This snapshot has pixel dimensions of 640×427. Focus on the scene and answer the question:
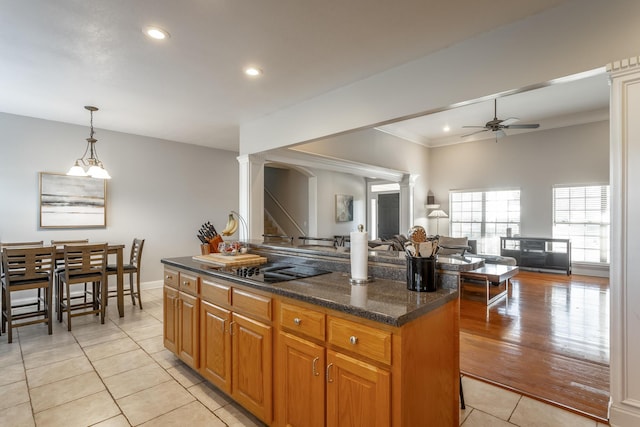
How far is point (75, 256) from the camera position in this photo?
12.2 feet

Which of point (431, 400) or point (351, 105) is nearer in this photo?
point (431, 400)

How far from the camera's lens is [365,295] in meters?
1.68

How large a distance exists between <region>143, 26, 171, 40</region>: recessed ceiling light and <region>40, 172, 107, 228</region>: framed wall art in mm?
3538

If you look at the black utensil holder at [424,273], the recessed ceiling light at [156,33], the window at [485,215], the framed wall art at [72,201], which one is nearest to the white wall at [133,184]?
the framed wall art at [72,201]

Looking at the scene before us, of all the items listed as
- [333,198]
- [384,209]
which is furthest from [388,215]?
[333,198]

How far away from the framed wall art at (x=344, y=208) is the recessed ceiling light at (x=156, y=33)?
249 inches

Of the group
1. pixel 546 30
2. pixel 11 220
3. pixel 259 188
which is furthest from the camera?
pixel 259 188

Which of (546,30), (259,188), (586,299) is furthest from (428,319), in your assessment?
(586,299)

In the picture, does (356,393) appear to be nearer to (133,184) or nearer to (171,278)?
(171,278)

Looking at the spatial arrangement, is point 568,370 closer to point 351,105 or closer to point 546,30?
point 546,30

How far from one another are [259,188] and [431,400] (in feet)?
12.4

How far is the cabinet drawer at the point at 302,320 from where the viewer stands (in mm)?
1608

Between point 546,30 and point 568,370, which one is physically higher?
point 546,30

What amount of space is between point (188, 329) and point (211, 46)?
2.26 metres
